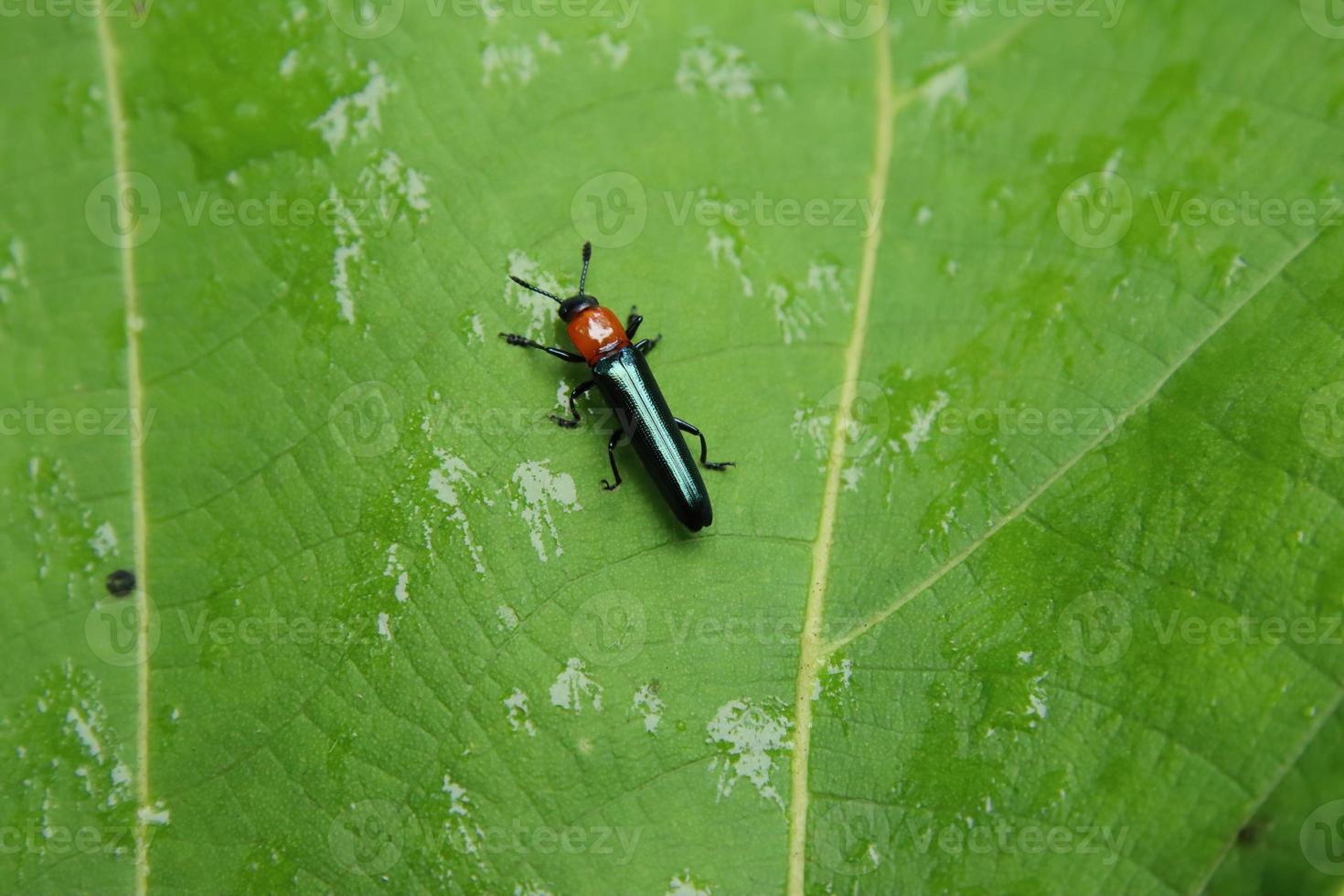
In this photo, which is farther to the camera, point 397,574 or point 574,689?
point 397,574

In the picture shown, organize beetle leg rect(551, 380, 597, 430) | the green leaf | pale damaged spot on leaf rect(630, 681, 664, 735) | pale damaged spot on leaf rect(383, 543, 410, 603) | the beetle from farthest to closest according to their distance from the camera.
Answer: beetle leg rect(551, 380, 597, 430) < the beetle < pale damaged spot on leaf rect(383, 543, 410, 603) < pale damaged spot on leaf rect(630, 681, 664, 735) < the green leaf

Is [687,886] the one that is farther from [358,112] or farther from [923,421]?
[358,112]

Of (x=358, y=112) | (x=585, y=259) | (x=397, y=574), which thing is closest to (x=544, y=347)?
(x=585, y=259)

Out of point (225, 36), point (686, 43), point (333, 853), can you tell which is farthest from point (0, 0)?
point (333, 853)

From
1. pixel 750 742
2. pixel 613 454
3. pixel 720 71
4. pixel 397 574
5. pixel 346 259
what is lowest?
pixel 750 742

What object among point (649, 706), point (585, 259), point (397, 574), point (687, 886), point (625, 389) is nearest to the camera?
point (687, 886)

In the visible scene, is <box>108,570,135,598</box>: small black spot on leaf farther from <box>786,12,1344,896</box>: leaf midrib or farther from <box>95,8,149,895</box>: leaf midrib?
<box>786,12,1344,896</box>: leaf midrib

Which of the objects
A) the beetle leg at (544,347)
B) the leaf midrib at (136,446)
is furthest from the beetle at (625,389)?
the leaf midrib at (136,446)

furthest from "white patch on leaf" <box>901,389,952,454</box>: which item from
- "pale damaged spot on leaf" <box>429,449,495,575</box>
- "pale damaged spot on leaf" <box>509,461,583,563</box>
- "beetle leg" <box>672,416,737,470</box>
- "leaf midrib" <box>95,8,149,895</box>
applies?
"leaf midrib" <box>95,8,149,895</box>
